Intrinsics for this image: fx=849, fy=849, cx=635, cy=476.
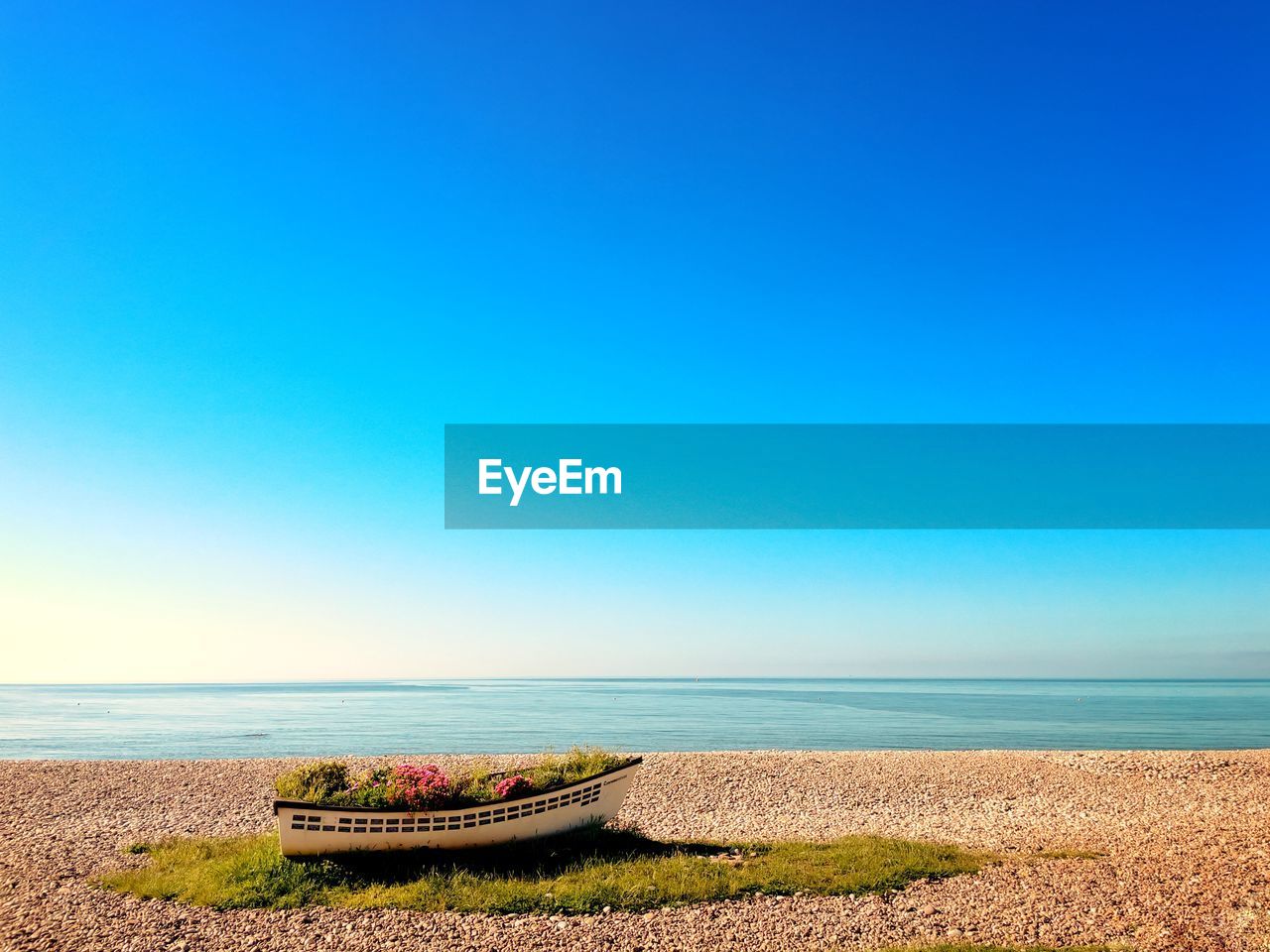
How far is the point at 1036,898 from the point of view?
11.4 meters

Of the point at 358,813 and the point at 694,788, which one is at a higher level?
the point at 358,813

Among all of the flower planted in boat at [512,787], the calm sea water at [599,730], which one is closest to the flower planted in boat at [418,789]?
the flower planted in boat at [512,787]

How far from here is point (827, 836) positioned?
654 inches

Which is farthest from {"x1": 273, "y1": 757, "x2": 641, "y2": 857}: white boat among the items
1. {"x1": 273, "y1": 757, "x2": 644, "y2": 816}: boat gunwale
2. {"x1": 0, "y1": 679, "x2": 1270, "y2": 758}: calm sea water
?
{"x1": 0, "y1": 679, "x2": 1270, "y2": 758}: calm sea water

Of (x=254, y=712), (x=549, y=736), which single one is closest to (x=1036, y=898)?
(x=549, y=736)

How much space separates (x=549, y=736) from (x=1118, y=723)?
114ft

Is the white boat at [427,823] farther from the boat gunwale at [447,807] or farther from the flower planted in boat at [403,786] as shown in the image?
the flower planted in boat at [403,786]

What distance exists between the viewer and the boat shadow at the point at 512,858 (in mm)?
12344

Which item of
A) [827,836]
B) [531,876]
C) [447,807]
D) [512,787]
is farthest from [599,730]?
[531,876]

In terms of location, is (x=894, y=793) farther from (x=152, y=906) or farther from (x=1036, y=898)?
(x=152, y=906)

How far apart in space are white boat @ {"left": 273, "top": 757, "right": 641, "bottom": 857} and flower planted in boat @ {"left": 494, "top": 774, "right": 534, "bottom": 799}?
0.16 metres

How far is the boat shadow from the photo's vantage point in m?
12.3

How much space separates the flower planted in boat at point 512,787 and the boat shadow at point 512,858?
0.74 meters

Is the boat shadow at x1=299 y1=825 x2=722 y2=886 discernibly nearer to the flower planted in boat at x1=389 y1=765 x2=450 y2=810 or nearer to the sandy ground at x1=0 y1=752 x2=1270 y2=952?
the flower planted in boat at x1=389 y1=765 x2=450 y2=810
